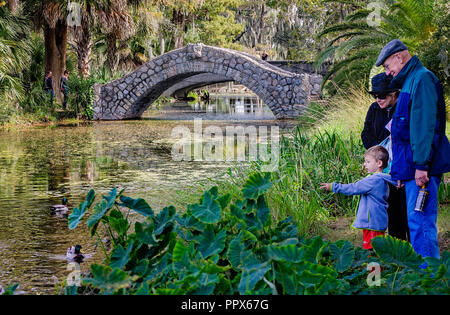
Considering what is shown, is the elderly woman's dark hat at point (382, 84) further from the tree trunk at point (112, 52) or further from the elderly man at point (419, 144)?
the tree trunk at point (112, 52)

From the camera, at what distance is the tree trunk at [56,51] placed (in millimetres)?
19342

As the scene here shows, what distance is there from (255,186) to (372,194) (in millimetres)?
1158

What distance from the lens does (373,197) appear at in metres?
4.05

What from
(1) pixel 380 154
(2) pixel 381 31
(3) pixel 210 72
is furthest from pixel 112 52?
(1) pixel 380 154

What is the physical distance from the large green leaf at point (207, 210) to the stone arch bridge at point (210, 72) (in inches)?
640

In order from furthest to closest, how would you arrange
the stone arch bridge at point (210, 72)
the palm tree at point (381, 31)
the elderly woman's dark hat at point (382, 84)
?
the stone arch bridge at point (210, 72) → the palm tree at point (381, 31) → the elderly woman's dark hat at point (382, 84)

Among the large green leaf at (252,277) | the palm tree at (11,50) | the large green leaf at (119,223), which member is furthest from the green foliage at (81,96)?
the large green leaf at (252,277)

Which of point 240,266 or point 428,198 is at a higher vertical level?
point 428,198

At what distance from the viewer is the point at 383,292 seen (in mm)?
2670

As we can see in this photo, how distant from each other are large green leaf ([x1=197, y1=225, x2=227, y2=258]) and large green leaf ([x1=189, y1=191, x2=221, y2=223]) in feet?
0.23
